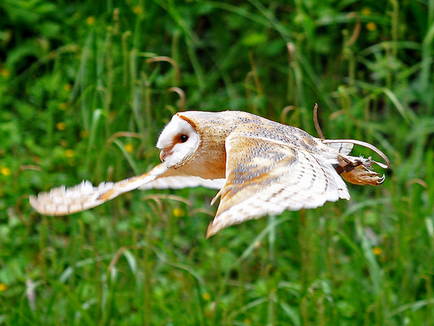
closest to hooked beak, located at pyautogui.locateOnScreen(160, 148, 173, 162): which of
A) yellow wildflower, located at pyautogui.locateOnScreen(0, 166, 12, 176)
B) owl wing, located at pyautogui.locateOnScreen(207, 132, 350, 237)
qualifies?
owl wing, located at pyautogui.locateOnScreen(207, 132, 350, 237)

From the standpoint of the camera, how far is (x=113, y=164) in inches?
88.7

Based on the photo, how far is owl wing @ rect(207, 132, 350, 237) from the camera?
101cm

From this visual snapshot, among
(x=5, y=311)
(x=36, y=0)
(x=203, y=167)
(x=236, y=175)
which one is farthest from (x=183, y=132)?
(x=36, y=0)

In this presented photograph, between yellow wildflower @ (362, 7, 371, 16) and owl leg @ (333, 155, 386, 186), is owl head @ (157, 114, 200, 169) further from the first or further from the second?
yellow wildflower @ (362, 7, 371, 16)

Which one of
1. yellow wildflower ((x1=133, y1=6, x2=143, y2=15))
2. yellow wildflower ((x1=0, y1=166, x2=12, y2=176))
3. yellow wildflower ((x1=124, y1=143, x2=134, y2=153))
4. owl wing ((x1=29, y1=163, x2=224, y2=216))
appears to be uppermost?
yellow wildflower ((x1=133, y1=6, x2=143, y2=15))

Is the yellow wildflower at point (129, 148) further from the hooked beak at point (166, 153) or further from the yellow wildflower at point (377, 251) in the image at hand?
the yellow wildflower at point (377, 251)

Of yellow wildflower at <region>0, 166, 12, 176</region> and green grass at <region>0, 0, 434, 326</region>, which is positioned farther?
yellow wildflower at <region>0, 166, 12, 176</region>

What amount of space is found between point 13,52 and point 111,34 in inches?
63.2

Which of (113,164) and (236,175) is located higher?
(236,175)

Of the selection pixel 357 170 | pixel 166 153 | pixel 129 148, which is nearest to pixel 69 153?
pixel 129 148

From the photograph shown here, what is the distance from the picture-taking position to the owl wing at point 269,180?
1012 millimetres

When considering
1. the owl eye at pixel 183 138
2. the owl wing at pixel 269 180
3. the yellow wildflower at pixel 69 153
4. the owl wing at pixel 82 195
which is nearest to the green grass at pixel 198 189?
the yellow wildflower at pixel 69 153

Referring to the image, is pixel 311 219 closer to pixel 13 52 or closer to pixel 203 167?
pixel 203 167

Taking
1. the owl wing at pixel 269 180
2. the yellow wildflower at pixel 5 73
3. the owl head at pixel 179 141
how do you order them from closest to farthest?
the owl wing at pixel 269 180 < the owl head at pixel 179 141 < the yellow wildflower at pixel 5 73
